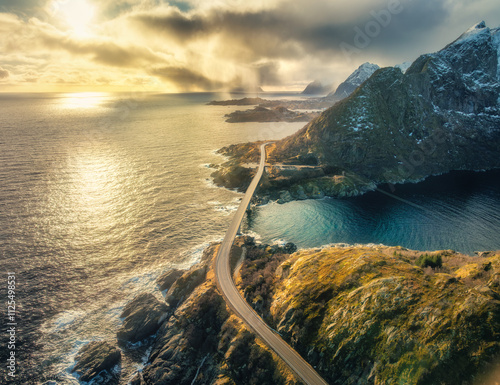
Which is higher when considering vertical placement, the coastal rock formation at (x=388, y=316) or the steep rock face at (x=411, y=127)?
the steep rock face at (x=411, y=127)

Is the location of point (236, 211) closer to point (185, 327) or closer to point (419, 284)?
point (185, 327)

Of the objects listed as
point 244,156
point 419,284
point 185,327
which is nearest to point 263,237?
point 185,327

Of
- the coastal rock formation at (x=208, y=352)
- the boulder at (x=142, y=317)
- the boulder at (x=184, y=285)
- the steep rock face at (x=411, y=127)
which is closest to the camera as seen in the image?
the coastal rock formation at (x=208, y=352)

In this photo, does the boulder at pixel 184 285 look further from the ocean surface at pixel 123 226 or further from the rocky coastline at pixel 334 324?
the ocean surface at pixel 123 226

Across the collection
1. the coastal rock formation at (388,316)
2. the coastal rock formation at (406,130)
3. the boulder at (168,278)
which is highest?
the coastal rock formation at (406,130)

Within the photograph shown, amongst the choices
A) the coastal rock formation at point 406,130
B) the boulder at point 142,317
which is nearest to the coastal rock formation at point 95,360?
the boulder at point 142,317

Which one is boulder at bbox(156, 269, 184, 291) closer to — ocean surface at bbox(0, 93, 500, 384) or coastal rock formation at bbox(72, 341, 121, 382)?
ocean surface at bbox(0, 93, 500, 384)

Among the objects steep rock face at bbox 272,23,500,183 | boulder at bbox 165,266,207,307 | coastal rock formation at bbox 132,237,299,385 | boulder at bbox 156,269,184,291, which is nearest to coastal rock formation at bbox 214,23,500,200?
steep rock face at bbox 272,23,500,183
